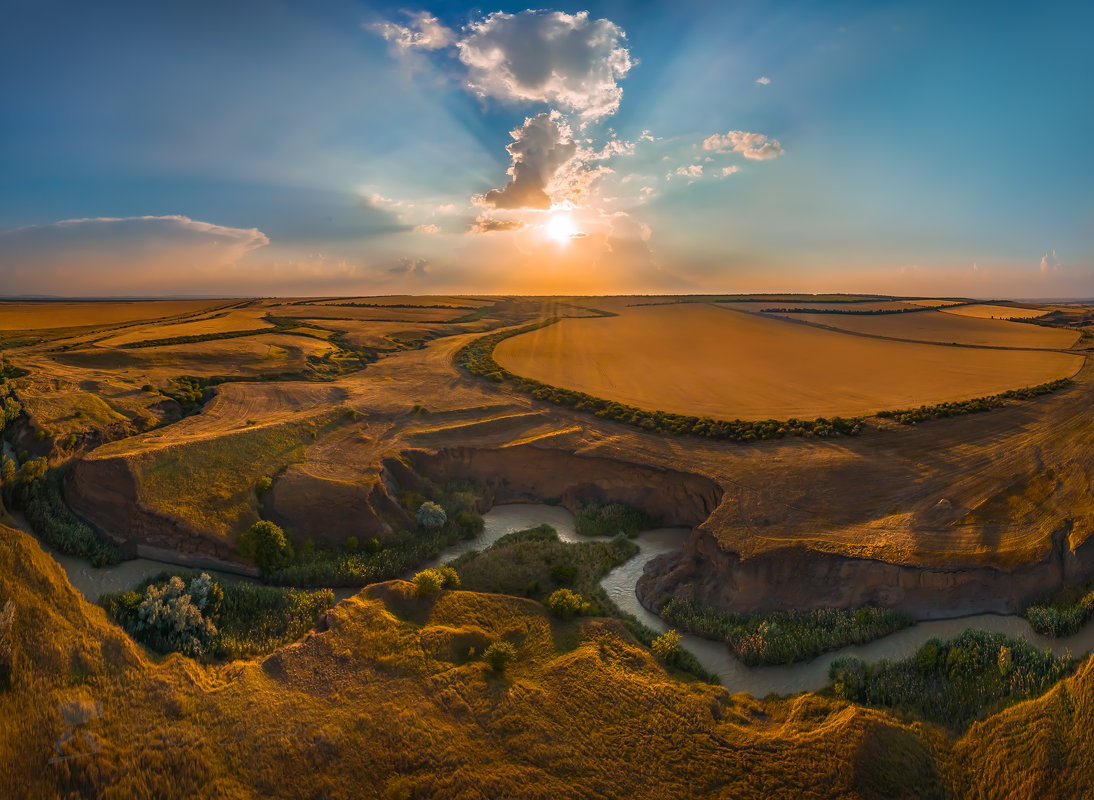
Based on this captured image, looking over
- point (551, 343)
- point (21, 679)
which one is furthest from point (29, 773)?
point (551, 343)

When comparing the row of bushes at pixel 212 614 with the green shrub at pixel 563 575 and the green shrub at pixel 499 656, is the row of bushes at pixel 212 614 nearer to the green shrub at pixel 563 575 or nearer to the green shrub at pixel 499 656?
the green shrub at pixel 499 656

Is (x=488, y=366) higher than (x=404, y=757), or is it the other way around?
(x=488, y=366)

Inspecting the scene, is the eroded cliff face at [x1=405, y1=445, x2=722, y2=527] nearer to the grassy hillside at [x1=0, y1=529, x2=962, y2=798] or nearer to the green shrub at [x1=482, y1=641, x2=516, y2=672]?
the grassy hillside at [x1=0, y1=529, x2=962, y2=798]

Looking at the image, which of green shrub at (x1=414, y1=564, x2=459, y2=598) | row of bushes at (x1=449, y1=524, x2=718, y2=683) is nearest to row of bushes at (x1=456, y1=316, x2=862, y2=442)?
row of bushes at (x1=449, y1=524, x2=718, y2=683)

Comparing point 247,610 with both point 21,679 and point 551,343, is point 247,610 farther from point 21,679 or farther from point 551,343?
point 551,343

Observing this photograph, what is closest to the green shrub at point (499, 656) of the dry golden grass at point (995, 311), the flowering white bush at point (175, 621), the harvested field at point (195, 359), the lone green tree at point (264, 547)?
the flowering white bush at point (175, 621)
